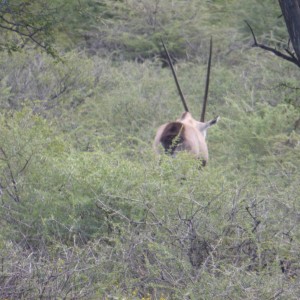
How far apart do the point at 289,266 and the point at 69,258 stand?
1.37m

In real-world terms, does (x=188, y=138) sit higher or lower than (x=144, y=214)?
lower

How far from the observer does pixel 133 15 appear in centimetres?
1727

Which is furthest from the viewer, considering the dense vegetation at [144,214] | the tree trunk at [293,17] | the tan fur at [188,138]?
the tan fur at [188,138]

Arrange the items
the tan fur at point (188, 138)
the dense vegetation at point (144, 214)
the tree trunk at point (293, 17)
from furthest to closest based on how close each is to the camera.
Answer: the tan fur at point (188, 138), the tree trunk at point (293, 17), the dense vegetation at point (144, 214)

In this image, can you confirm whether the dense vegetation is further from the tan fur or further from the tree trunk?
the tree trunk

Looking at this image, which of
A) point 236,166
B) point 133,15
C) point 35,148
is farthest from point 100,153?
point 133,15

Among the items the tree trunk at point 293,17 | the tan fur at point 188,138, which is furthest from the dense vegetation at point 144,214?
the tree trunk at point 293,17

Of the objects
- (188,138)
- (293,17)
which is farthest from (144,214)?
(188,138)

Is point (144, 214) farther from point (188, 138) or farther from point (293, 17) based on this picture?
point (188, 138)

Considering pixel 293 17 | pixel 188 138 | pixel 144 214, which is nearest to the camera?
pixel 293 17

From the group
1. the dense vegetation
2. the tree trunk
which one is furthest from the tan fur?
the tree trunk

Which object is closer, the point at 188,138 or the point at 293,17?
the point at 293,17

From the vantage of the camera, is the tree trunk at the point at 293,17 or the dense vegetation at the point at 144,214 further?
the tree trunk at the point at 293,17

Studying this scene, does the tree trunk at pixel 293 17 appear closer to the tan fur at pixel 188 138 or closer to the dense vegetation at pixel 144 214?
the dense vegetation at pixel 144 214
